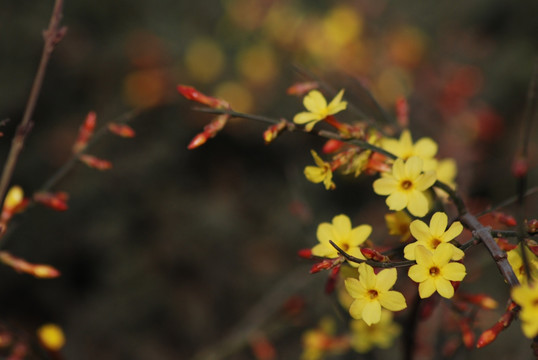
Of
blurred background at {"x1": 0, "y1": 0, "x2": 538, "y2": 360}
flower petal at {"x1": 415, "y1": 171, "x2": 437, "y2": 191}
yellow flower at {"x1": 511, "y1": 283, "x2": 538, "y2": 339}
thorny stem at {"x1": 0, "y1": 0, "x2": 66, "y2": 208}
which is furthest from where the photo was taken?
blurred background at {"x1": 0, "y1": 0, "x2": 538, "y2": 360}

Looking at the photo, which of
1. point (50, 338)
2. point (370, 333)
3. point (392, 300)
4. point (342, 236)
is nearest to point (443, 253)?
point (392, 300)

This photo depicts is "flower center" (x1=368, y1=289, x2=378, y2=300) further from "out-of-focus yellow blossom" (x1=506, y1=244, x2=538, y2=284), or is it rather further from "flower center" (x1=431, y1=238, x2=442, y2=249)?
"out-of-focus yellow blossom" (x1=506, y1=244, x2=538, y2=284)

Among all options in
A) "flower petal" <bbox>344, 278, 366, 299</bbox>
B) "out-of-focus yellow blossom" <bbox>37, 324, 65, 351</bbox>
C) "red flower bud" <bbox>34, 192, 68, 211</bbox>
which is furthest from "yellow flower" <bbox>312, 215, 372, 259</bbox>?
"out-of-focus yellow blossom" <bbox>37, 324, 65, 351</bbox>

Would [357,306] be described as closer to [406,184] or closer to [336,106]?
[406,184]

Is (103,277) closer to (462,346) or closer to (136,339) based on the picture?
(136,339)

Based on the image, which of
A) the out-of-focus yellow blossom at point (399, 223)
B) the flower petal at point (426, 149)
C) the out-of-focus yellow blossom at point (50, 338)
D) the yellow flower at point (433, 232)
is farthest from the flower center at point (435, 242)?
the out-of-focus yellow blossom at point (50, 338)

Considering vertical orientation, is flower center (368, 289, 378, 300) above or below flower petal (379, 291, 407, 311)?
below

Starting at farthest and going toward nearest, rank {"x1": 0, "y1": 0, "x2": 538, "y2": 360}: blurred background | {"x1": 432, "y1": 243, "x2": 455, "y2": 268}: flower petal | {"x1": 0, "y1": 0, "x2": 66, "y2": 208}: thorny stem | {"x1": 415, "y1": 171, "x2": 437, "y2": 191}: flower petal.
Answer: {"x1": 0, "y1": 0, "x2": 538, "y2": 360}: blurred background, {"x1": 0, "y1": 0, "x2": 66, "y2": 208}: thorny stem, {"x1": 415, "y1": 171, "x2": 437, "y2": 191}: flower petal, {"x1": 432, "y1": 243, "x2": 455, "y2": 268}: flower petal
